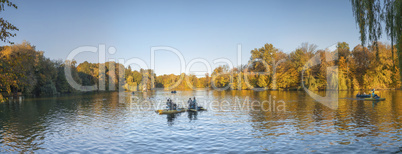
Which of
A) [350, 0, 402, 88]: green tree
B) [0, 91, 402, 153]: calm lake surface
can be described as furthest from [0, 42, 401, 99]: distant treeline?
[350, 0, 402, 88]: green tree

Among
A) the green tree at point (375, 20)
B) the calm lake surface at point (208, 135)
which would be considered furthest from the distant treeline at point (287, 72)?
the green tree at point (375, 20)

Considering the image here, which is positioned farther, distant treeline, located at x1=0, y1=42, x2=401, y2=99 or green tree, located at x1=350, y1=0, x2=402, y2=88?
distant treeline, located at x1=0, y1=42, x2=401, y2=99

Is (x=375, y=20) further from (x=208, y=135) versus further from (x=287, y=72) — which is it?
(x=287, y=72)

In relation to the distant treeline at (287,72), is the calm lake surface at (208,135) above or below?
below

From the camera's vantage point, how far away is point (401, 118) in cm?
2386

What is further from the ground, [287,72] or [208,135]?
[287,72]

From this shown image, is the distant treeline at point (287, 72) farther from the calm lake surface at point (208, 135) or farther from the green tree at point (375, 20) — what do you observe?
the green tree at point (375, 20)

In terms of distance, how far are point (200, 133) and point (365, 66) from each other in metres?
79.6

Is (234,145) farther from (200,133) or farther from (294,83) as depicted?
(294,83)

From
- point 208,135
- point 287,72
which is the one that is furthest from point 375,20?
point 287,72

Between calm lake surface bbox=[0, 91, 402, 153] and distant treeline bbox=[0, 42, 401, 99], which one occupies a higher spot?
distant treeline bbox=[0, 42, 401, 99]

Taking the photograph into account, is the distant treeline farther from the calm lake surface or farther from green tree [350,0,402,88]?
green tree [350,0,402,88]

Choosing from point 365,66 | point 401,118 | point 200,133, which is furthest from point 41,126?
point 365,66

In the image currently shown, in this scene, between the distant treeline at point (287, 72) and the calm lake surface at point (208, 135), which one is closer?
the calm lake surface at point (208, 135)
